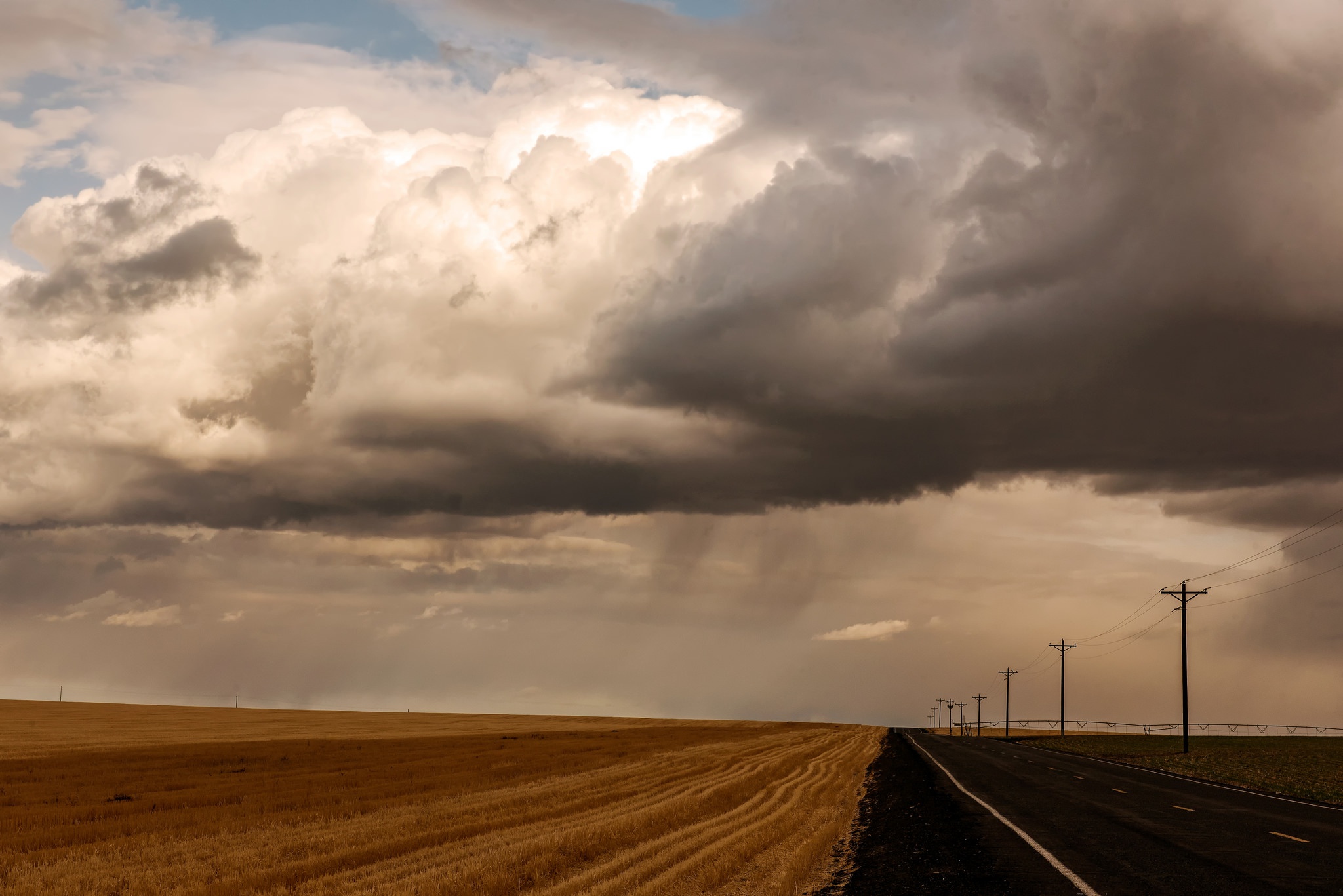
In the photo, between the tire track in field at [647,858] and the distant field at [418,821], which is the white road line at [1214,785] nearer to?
the distant field at [418,821]

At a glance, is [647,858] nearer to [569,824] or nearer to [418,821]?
[569,824]

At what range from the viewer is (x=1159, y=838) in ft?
64.7

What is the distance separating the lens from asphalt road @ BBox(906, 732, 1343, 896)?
1475 cm

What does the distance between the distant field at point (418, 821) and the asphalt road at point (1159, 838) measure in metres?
3.49

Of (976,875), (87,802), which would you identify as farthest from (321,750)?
(976,875)

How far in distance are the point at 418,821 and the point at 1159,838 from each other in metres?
15.3

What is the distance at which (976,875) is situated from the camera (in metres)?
15.6

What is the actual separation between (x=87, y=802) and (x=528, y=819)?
13.8 m

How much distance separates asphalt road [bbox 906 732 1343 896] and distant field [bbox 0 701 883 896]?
349 centimetres

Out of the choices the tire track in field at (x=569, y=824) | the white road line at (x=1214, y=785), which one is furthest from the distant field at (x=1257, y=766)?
the tire track in field at (x=569, y=824)

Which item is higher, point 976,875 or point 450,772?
point 976,875

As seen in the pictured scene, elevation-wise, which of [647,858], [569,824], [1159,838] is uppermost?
[1159,838]

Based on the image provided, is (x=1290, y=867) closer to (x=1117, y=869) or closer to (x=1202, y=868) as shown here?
(x=1202, y=868)

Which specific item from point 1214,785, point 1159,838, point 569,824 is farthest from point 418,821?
point 1214,785
